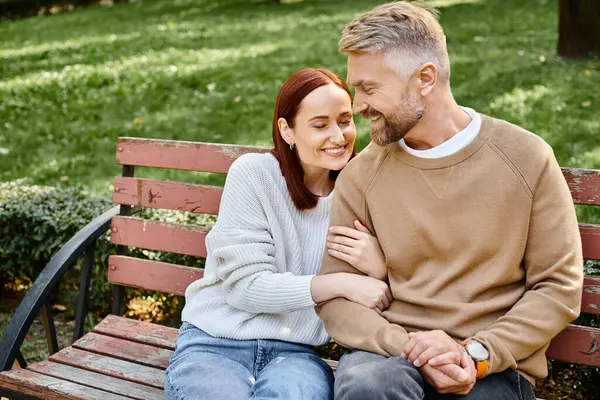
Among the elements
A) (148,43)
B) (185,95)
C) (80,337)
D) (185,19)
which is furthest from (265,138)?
(185,19)

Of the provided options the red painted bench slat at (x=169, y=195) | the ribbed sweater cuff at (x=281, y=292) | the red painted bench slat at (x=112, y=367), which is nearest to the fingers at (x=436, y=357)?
the ribbed sweater cuff at (x=281, y=292)

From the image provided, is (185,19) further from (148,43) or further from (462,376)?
(462,376)

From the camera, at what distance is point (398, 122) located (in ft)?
9.16

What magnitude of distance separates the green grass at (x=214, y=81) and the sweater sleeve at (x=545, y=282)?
3.15 metres

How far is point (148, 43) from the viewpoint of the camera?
484 inches

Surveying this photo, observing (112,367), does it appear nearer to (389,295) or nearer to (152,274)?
(152,274)

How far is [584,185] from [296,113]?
44.0 inches

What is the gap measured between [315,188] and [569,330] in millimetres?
1115

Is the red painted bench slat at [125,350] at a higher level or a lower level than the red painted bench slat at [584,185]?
lower

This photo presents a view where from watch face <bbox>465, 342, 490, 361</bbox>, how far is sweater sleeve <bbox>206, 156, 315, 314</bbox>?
25.4 inches

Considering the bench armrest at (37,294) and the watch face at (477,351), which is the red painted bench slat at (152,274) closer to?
the bench armrest at (37,294)

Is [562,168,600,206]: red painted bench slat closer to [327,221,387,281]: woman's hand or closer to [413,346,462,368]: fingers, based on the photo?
[327,221,387,281]: woman's hand

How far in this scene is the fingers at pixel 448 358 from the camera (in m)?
2.50

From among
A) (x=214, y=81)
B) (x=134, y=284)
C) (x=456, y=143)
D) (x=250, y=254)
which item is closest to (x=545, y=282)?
(x=456, y=143)
